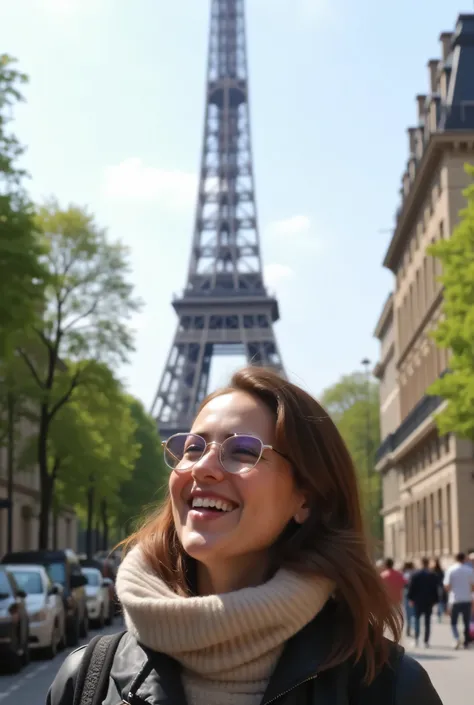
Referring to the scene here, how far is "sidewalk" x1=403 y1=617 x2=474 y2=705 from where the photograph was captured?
1488 cm

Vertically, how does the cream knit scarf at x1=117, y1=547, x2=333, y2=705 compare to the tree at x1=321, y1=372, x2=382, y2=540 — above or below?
below

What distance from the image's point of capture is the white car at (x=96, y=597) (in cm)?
3466

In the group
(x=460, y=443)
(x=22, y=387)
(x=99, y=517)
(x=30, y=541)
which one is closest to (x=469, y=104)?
(x=460, y=443)

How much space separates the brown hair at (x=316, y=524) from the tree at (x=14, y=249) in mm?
22454

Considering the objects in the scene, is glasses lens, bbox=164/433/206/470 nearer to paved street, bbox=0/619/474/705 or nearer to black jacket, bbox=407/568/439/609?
paved street, bbox=0/619/474/705

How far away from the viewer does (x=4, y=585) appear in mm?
20125

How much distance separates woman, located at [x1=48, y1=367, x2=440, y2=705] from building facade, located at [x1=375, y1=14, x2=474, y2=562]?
1573 inches

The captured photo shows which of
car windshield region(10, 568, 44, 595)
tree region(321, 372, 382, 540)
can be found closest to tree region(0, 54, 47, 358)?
car windshield region(10, 568, 44, 595)

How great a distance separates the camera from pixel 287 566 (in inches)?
115

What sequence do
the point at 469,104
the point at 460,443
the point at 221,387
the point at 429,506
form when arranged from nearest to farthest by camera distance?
the point at 221,387 < the point at 460,443 < the point at 469,104 < the point at 429,506

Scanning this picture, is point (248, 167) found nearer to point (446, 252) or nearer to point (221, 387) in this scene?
point (446, 252)

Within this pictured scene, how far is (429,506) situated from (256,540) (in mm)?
60267

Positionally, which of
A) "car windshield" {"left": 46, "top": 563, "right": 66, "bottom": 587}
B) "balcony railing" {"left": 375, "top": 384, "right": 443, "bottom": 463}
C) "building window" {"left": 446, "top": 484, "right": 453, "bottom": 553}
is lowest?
"car windshield" {"left": 46, "top": 563, "right": 66, "bottom": 587}

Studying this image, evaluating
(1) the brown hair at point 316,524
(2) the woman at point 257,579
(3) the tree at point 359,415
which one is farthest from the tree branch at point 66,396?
(3) the tree at point 359,415
